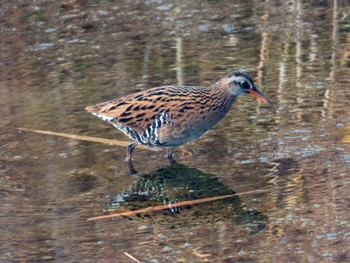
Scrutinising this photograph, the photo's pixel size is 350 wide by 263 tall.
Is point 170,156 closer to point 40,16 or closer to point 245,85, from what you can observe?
point 245,85

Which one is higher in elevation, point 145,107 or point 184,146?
point 145,107

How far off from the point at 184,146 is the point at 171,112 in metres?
0.41

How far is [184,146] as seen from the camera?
7.46m

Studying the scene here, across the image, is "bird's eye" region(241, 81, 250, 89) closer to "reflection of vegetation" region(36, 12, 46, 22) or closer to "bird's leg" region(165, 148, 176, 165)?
"bird's leg" region(165, 148, 176, 165)

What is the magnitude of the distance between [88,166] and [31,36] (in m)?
3.84

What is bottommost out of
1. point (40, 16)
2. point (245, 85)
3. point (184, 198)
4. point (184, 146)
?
point (184, 146)

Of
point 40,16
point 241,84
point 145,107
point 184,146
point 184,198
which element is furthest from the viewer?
point 40,16

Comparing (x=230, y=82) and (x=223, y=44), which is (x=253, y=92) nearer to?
(x=230, y=82)

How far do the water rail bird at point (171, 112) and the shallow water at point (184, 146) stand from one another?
18 centimetres

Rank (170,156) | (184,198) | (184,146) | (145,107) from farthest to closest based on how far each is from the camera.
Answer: (184,146)
(145,107)
(170,156)
(184,198)

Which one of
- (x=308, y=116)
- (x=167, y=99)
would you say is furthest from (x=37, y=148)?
(x=308, y=116)

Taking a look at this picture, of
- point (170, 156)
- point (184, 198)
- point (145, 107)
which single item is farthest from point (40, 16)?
point (184, 198)

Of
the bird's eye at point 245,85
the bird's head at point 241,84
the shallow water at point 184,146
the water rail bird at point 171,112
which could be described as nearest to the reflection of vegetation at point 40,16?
the shallow water at point 184,146

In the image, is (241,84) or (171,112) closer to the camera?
(171,112)
